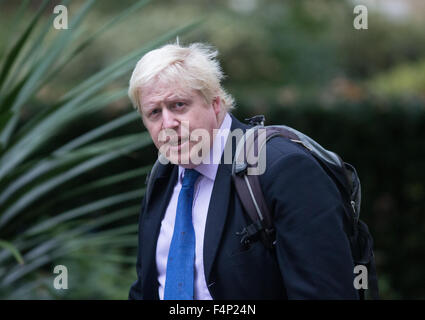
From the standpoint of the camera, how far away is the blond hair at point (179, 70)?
5.98 feet

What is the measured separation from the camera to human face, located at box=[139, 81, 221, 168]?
6.02ft

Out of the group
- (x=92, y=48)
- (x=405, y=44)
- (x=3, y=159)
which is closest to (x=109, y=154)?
(x=3, y=159)

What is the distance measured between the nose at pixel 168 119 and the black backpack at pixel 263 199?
0.70 ft

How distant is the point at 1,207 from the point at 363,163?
315 centimetres

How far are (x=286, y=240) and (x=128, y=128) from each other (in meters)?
3.42

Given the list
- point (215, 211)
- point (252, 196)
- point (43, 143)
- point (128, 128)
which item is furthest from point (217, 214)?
point (128, 128)

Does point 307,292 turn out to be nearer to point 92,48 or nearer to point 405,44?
point 92,48

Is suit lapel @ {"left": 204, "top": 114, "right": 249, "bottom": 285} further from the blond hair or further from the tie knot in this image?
the blond hair

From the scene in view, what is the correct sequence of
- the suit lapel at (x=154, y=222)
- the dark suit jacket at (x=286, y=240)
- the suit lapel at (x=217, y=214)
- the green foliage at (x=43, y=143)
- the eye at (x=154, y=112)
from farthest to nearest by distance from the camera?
the green foliage at (x=43, y=143), the suit lapel at (x=154, y=222), the eye at (x=154, y=112), the suit lapel at (x=217, y=214), the dark suit jacket at (x=286, y=240)

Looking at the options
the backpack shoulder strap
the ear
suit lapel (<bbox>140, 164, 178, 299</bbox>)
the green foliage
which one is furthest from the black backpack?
the green foliage

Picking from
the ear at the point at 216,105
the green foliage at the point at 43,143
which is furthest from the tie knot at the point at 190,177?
the green foliage at the point at 43,143

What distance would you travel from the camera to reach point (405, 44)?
1158 cm

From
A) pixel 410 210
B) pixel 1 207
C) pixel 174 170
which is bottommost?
pixel 410 210

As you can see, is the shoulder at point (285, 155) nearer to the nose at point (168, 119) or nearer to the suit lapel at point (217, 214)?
the suit lapel at point (217, 214)
